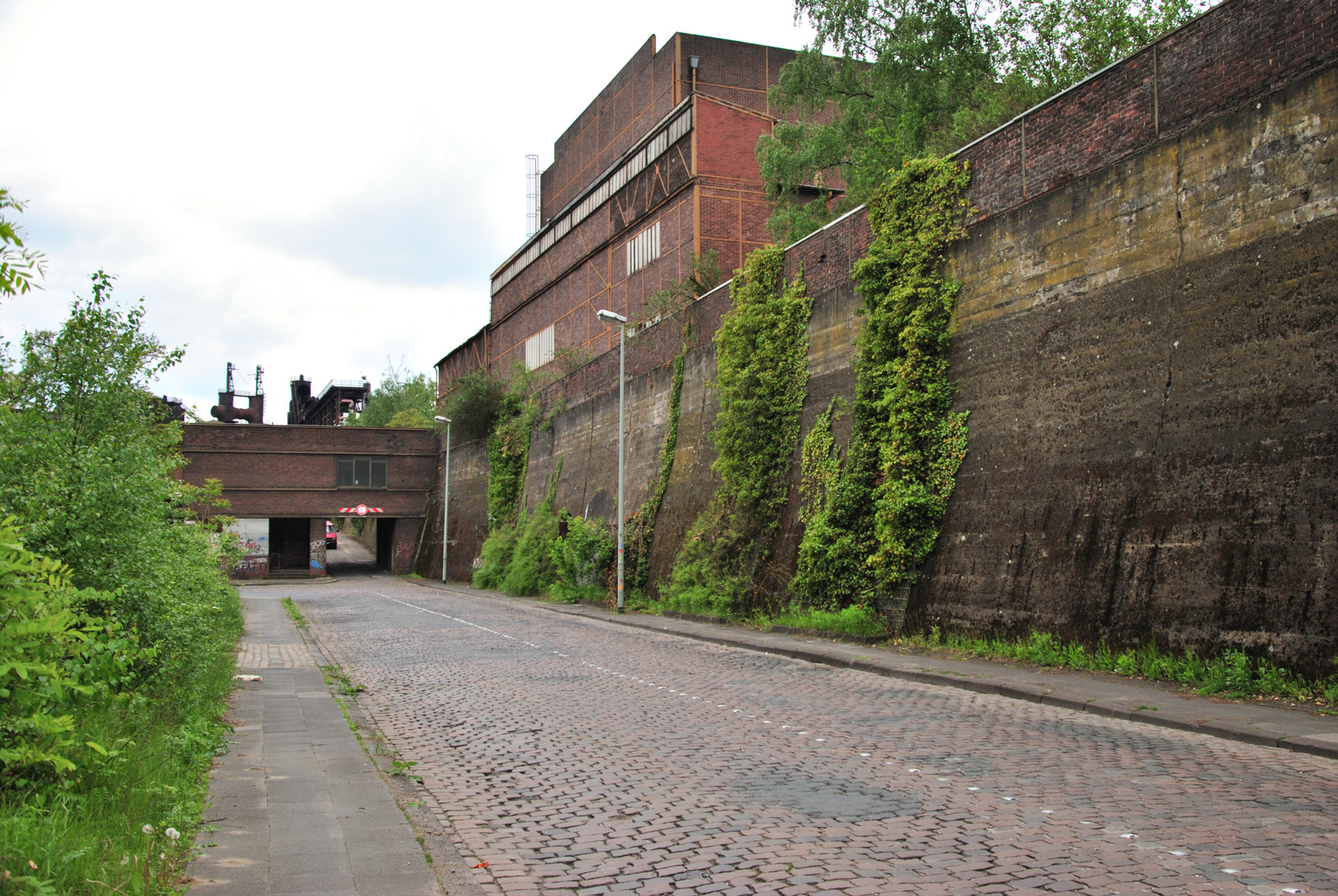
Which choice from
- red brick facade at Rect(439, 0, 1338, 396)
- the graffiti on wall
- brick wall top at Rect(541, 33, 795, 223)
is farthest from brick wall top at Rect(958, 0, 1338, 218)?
the graffiti on wall

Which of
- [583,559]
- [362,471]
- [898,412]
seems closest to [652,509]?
[583,559]

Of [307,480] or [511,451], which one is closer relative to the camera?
[511,451]

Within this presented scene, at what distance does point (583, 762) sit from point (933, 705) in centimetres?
435

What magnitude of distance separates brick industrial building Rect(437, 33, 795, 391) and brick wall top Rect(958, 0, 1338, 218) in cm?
2087

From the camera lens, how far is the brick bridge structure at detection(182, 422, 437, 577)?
51.2 metres

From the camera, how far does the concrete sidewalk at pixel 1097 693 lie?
25.7ft

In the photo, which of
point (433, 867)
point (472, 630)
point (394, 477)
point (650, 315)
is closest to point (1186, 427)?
point (433, 867)

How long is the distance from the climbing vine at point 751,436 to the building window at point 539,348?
27.1m

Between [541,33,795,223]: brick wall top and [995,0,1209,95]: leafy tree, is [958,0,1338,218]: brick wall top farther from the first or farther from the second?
[541,33,795,223]: brick wall top

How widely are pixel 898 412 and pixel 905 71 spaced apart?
16.1 metres

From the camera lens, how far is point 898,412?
15.9 meters

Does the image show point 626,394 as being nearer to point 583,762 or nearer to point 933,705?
point 933,705

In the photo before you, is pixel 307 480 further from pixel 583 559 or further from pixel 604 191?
pixel 583 559

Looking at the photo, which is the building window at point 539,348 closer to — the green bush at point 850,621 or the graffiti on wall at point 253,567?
the graffiti on wall at point 253,567
